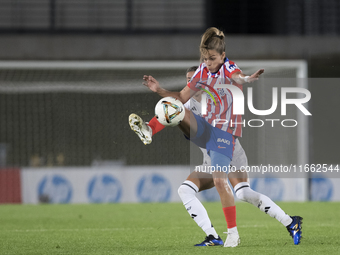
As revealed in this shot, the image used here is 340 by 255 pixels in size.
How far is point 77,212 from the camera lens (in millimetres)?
9938

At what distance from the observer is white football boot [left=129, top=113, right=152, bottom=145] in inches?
190

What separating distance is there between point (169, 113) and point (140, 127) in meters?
0.29

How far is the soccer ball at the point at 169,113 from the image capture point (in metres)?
4.75

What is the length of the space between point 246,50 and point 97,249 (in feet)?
29.7

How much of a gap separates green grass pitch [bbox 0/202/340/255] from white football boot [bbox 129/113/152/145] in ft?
3.13

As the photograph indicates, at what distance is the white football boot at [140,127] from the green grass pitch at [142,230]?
953 mm

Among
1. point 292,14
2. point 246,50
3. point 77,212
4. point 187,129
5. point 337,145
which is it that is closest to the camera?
point 187,129

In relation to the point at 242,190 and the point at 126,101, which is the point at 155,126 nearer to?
the point at 242,190

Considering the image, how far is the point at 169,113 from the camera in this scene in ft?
15.6

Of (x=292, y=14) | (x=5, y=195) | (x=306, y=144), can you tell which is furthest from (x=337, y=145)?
(x=5, y=195)

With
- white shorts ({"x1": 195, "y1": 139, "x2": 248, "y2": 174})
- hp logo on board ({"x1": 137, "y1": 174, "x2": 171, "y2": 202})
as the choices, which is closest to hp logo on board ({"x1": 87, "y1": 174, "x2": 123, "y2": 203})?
hp logo on board ({"x1": 137, "y1": 174, "x2": 171, "y2": 202})

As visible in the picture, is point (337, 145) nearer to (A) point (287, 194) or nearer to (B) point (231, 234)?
(A) point (287, 194)

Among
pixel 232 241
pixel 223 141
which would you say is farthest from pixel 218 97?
pixel 232 241

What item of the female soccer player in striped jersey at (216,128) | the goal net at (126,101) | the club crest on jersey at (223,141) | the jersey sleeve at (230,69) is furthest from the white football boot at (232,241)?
the goal net at (126,101)
